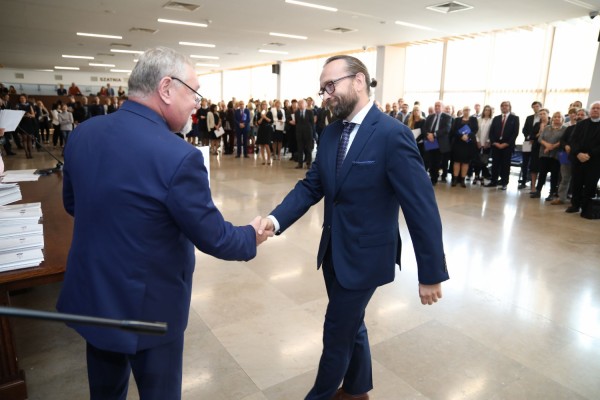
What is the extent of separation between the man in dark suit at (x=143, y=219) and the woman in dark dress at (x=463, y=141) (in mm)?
7496

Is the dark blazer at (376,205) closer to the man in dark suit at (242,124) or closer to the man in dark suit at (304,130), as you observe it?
the man in dark suit at (304,130)

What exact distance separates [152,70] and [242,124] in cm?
1044

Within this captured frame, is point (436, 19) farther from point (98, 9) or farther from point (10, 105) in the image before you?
point (10, 105)

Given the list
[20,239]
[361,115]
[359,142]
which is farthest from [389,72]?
[20,239]

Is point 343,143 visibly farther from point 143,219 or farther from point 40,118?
point 40,118

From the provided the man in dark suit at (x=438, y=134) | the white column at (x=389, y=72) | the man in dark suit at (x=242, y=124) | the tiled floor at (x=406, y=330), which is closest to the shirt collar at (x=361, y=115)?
the tiled floor at (x=406, y=330)

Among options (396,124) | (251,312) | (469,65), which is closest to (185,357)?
(251,312)

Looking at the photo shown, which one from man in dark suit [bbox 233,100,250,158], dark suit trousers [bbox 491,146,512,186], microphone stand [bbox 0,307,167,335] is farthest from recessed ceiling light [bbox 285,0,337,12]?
microphone stand [bbox 0,307,167,335]

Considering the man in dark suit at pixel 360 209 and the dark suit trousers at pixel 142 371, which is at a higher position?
the man in dark suit at pixel 360 209

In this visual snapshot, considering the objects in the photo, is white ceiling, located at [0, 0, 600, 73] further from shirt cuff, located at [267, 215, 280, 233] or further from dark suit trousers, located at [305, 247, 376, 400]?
dark suit trousers, located at [305, 247, 376, 400]

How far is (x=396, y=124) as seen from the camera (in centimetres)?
160

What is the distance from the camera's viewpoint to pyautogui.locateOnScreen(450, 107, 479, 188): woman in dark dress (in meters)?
7.82

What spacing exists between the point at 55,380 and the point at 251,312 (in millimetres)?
1249

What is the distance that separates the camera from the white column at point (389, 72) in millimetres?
13805
